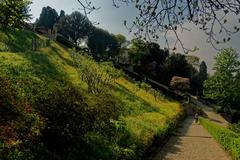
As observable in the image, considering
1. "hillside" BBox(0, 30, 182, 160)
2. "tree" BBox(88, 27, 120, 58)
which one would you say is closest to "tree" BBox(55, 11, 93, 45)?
"tree" BBox(88, 27, 120, 58)

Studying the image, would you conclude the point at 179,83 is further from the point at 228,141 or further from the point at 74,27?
the point at 228,141

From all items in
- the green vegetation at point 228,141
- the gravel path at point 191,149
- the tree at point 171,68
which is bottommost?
the gravel path at point 191,149

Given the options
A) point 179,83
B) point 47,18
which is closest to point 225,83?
point 179,83

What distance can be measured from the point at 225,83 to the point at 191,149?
1657 inches

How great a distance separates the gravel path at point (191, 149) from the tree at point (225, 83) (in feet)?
106

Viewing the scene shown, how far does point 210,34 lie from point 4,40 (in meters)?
34.5

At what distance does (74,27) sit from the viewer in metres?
89.2

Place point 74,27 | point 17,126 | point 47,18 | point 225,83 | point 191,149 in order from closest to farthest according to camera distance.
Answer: point 17,126 < point 191,149 < point 225,83 < point 74,27 < point 47,18

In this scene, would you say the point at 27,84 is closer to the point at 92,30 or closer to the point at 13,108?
the point at 13,108

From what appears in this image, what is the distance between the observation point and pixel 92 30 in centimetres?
8956

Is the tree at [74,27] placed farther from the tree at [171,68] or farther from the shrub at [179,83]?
the shrub at [179,83]

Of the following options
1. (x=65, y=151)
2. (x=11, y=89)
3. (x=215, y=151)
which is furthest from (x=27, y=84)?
(x=215, y=151)

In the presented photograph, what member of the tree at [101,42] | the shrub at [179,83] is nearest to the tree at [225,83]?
the shrub at [179,83]

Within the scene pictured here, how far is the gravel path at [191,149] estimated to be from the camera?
2286cm
